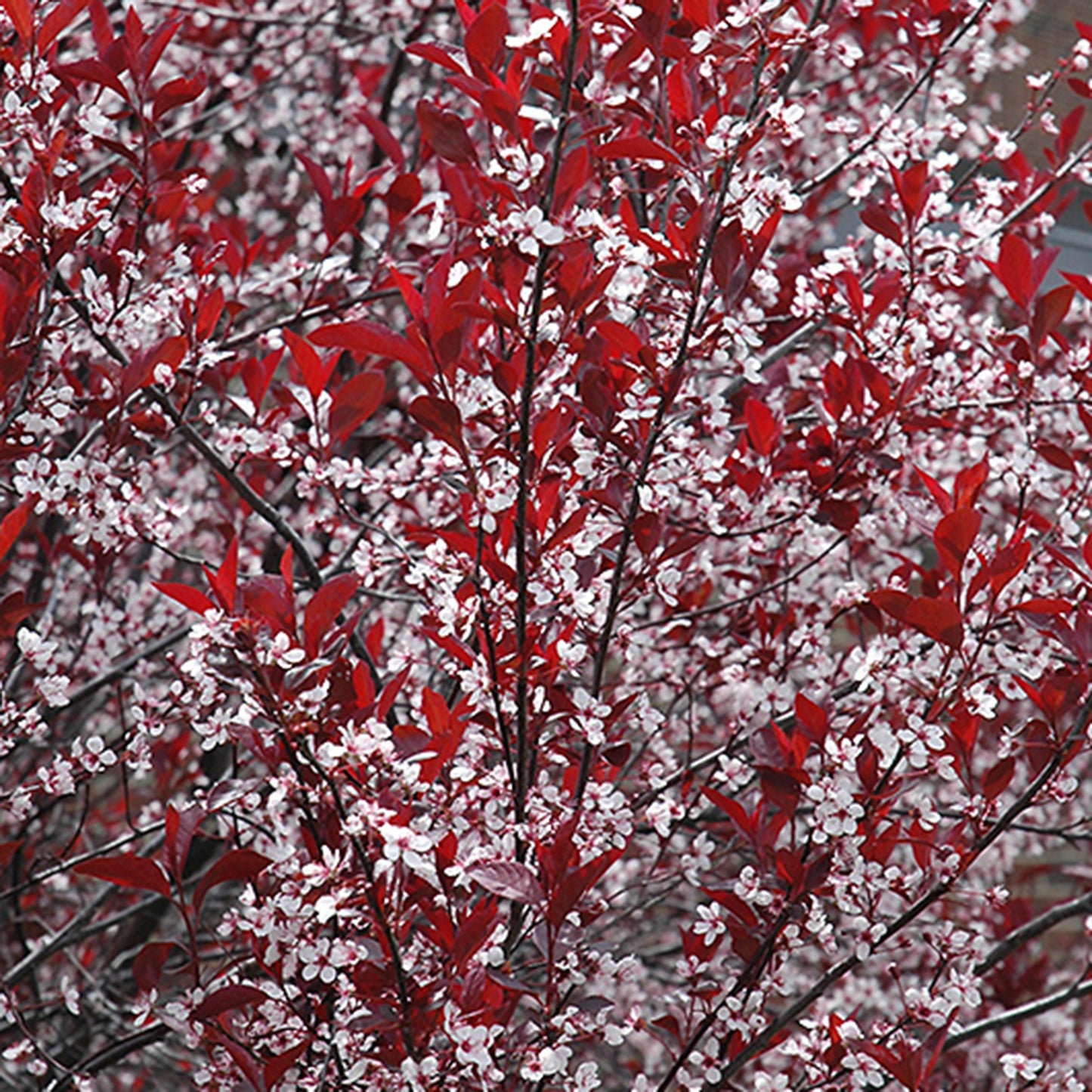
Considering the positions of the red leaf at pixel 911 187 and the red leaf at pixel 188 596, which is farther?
the red leaf at pixel 911 187

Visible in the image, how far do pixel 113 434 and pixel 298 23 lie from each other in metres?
1.49

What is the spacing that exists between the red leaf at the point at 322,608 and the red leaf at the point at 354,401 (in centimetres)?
34

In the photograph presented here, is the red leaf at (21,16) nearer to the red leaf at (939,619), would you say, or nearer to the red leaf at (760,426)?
the red leaf at (760,426)

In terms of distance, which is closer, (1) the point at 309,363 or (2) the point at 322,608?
(2) the point at 322,608

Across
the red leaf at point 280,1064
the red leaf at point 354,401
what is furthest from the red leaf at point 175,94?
the red leaf at point 280,1064

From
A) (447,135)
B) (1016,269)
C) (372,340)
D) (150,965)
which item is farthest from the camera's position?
(1016,269)

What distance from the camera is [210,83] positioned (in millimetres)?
3266

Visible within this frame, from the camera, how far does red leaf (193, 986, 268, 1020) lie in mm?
1256

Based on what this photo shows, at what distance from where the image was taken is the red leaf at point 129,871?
4.10ft

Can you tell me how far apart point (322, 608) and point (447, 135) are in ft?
1.58

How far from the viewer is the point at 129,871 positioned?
4.15ft

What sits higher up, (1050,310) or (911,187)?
(911,187)

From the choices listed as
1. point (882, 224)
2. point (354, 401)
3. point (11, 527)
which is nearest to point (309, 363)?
point (354, 401)

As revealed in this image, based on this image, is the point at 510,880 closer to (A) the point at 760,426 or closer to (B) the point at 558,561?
(B) the point at 558,561
